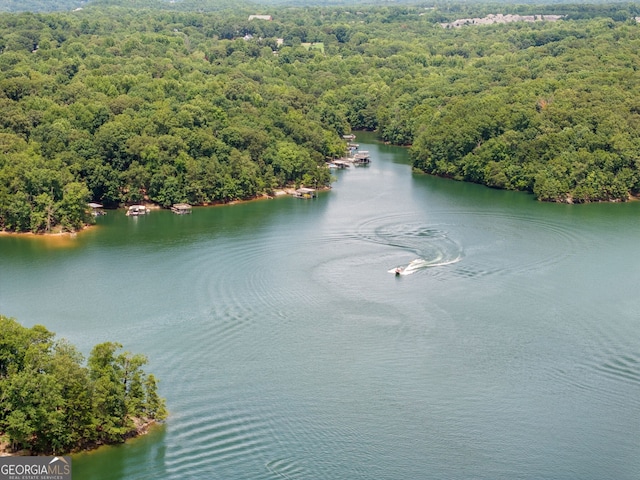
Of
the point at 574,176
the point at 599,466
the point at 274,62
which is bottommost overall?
the point at 599,466

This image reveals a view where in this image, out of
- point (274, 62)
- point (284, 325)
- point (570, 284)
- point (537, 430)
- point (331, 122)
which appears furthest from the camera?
point (274, 62)

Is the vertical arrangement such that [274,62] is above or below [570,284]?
above

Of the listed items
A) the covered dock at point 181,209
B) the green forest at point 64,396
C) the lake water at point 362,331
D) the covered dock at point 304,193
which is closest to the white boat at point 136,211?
the lake water at point 362,331

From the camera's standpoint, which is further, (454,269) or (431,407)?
(454,269)

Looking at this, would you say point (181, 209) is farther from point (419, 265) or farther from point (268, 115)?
point (419, 265)

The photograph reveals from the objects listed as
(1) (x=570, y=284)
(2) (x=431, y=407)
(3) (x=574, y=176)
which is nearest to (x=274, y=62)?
(3) (x=574, y=176)

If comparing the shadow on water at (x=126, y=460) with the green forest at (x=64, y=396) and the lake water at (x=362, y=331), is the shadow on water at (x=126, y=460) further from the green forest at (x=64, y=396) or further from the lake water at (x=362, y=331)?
the green forest at (x=64, y=396)

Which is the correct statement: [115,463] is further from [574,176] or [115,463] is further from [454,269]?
[574,176]
